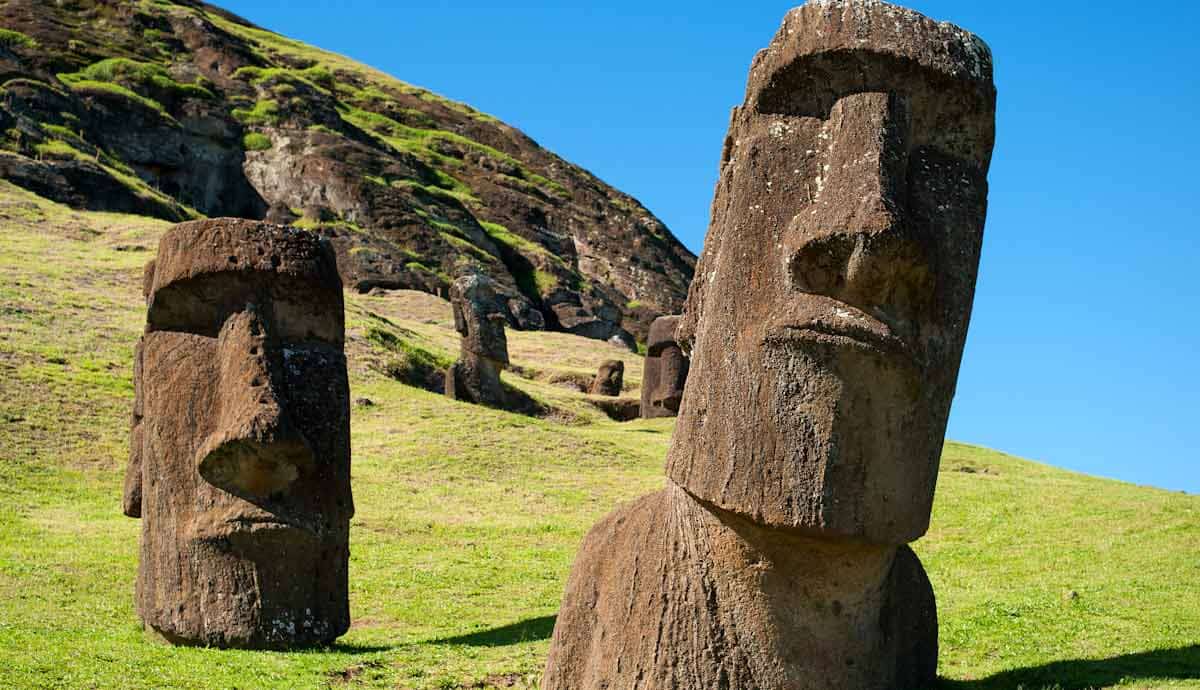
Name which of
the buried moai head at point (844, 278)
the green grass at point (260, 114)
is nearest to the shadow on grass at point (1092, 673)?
the buried moai head at point (844, 278)

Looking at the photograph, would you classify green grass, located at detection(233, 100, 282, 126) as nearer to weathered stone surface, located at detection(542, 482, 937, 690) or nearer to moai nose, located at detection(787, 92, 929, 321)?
weathered stone surface, located at detection(542, 482, 937, 690)

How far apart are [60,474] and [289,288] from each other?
36.5 feet

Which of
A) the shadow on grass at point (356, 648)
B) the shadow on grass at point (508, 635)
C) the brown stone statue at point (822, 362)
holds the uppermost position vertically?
the brown stone statue at point (822, 362)

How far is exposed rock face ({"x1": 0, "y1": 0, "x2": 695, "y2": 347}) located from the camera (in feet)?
174

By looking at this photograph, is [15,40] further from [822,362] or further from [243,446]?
[822,362]

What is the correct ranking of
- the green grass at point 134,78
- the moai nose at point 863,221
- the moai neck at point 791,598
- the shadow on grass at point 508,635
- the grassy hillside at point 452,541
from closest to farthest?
the moai nose at point 863,221
the moai neck at point 791,598
the grassy hillside at point 452,541
the shadow on grass at point 508,635
the green grass at point 134,78

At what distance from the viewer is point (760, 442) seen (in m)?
5.31

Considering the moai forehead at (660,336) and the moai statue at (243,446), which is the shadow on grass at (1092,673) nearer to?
the moai statue at (243,446)

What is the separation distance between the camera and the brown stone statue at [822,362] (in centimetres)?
525

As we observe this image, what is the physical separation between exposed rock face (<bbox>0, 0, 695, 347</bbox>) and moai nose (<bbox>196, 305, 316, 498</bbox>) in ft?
128

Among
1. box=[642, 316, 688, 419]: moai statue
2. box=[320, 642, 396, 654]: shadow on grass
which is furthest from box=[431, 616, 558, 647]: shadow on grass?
box=[642, 316, 688, 419]: moai statue

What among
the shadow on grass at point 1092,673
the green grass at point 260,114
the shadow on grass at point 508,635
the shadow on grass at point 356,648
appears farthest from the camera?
the green grass at point 260,114

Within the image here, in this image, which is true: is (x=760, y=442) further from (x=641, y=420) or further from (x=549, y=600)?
(x=641, y=420)

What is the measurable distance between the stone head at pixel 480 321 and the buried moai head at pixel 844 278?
26.4 meters
